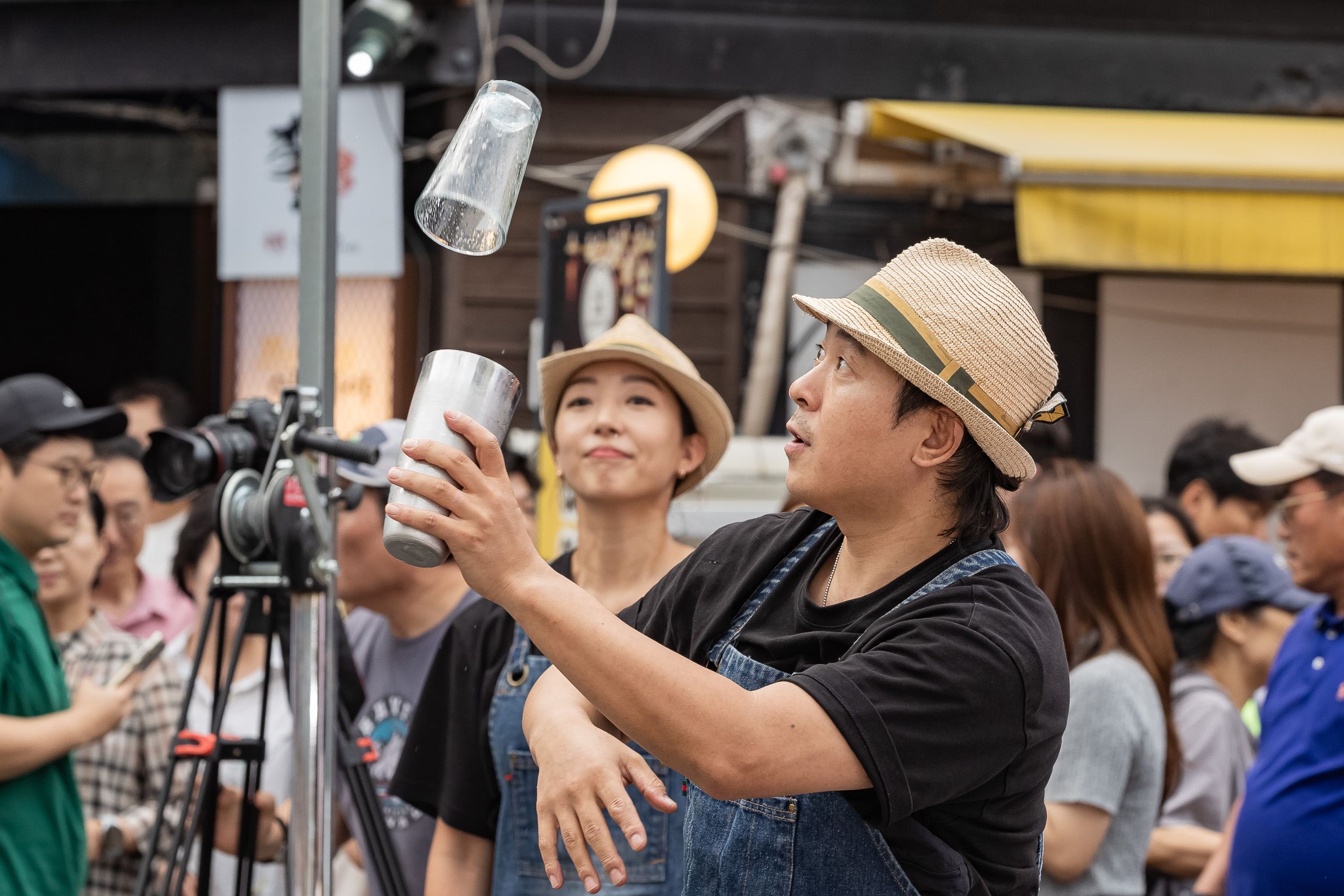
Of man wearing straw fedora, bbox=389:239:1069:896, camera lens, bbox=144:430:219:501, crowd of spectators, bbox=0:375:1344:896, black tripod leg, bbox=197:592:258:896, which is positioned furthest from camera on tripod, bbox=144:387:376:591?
man wearing straw fedora, bbox=389:239:1069:896

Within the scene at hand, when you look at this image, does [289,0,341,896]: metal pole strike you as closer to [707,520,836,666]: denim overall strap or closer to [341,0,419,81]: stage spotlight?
[707,520,836,666]: denim overall strap

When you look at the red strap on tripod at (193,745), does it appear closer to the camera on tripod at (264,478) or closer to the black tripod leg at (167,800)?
the black tripod leg at (167,800)

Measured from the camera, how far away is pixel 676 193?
17.3 feet

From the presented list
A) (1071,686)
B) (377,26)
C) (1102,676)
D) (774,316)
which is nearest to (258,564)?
(1071,686)

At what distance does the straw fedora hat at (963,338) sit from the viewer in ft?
4.78

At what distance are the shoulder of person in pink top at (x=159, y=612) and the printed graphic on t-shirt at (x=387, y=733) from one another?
200 centimetres

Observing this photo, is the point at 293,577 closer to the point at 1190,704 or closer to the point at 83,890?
the point at 83,890

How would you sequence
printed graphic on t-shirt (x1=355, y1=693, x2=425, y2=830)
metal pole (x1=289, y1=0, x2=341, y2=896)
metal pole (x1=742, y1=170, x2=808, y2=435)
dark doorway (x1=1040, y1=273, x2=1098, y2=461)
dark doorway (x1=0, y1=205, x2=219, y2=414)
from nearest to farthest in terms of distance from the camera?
metal pole (x1=289, y1=0, x2=341, y2=896) → printed graphic on t-shirt (x1=355, y1=693, x2=425, y2=830) → metal pole (x1=742, y1=170, x2=808, y2=435) → dark doorway (x1=1040, y1=273, x2=1098, y2=461) → dark doorway (x1=0, y1=205, x2=219, y2=414)

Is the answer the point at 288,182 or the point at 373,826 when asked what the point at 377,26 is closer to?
the point at 288,182

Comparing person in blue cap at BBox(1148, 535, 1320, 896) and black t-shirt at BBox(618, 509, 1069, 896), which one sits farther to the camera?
person in blue cap at BBox(1148, 535, 1320, 896)

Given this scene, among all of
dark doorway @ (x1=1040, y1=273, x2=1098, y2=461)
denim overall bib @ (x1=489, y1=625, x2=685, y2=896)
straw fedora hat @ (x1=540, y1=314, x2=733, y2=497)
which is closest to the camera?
denim overall bib @ (x1=489, y1=625, x2=685, y2=896)

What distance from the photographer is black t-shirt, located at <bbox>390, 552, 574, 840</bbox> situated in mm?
2201

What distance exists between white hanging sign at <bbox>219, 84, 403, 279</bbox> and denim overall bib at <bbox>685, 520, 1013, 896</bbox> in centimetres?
543

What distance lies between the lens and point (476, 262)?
6.77 meters
